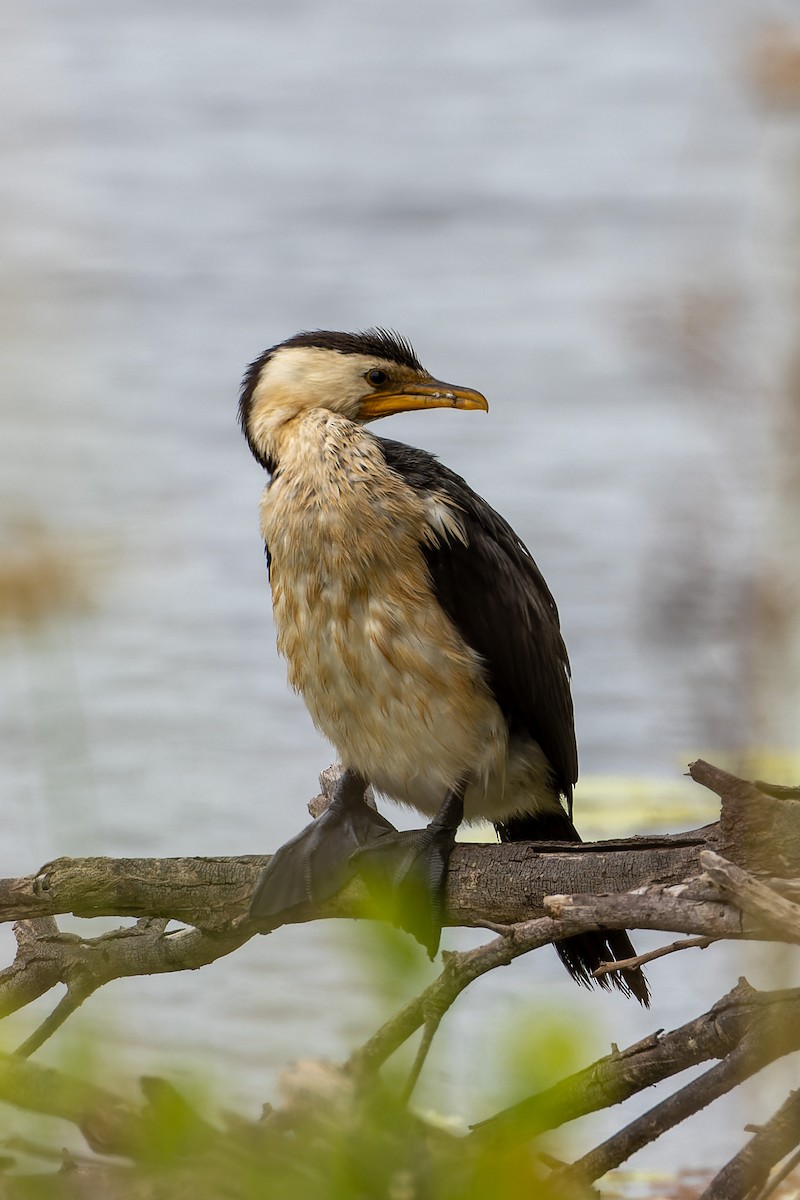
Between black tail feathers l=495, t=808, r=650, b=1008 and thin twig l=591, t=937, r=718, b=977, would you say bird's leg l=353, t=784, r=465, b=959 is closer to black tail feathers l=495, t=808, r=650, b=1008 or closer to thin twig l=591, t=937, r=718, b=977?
black tail feathers l=495, t=808, r=650, b=1008

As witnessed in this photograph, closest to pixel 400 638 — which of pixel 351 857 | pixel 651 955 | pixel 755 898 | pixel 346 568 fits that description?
pixel 346 568

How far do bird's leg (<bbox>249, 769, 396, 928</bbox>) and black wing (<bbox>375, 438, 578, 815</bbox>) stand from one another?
0.37 metres

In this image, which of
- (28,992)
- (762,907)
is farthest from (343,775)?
(762,907)

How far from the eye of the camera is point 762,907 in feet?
5.11

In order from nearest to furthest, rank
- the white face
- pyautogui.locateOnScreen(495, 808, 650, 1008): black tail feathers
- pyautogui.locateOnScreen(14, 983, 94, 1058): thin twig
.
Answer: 1. pyautogui.locateOnScreen(14, 983, 94, 1058): thin twig
2. pyautogui.locateOnScreen(495, 808, 650, 1008): black tail feathers
3. the white face

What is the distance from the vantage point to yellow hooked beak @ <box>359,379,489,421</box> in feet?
10.6

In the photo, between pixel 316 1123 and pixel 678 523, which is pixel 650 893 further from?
pixel 316 1123

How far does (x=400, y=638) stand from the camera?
2.90 metres

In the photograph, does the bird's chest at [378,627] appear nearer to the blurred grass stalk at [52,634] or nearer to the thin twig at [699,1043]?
the thin twig at [699,1043]

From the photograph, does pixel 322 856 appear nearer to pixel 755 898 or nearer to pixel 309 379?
pixel 309 379

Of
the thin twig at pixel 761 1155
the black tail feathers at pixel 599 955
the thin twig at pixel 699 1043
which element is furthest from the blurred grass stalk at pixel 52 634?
the black tail feathers at pixel 599 955

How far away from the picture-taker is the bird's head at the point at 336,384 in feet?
10.4

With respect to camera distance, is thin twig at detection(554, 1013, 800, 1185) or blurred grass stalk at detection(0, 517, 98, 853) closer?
blurred grass stalk at detection(0, 517, 98, 853)

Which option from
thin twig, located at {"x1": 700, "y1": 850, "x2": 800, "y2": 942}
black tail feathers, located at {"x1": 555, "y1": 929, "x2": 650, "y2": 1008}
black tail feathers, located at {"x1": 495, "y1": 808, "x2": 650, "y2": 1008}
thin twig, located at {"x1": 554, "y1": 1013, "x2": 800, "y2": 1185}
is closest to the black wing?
black tail feathers, located at {"x1": 495, "y1": 808, "x2": 650, "y2": 1008}
